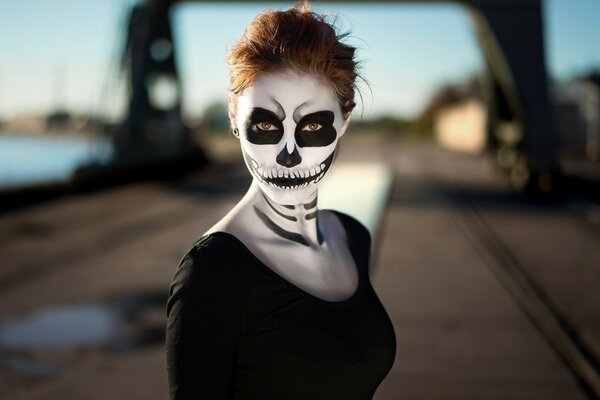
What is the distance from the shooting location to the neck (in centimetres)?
150

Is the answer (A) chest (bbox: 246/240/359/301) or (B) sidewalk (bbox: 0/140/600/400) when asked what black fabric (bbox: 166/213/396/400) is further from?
(B) sidewalk (bbox: 0/140/600/400)

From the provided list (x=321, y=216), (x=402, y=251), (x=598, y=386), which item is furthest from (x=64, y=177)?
(x=321, y=216)

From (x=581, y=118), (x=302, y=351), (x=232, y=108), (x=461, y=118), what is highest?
(x=232, y=108)

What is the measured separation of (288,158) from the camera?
1.44 m

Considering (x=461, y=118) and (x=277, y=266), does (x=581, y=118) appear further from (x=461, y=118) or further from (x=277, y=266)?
(x=277, y=266)

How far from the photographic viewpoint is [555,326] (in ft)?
19.8

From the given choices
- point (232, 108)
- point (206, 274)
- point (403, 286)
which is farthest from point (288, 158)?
point (403, 286)

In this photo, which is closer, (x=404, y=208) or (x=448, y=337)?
(x=448, y=337)

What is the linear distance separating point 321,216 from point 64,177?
16168mm

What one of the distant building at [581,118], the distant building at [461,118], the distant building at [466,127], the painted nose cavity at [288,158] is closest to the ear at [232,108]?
the painted nose cavity at [288,158]

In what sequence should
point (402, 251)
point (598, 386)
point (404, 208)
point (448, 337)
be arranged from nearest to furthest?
point (598, 386)
point (448, 337)
point (402, 251)
point (404, 208)

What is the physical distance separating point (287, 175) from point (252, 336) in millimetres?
360

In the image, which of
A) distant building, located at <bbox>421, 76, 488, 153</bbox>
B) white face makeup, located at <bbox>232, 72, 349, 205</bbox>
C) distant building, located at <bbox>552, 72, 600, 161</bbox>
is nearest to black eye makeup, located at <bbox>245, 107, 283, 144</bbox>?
white face makeup, located at <bbox>232, 72, 349, 205</bbox>

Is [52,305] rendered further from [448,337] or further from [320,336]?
[320,336]
